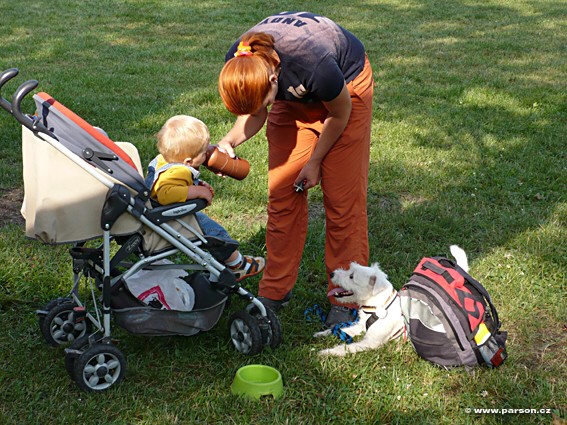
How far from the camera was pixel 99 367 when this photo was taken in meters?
3.21

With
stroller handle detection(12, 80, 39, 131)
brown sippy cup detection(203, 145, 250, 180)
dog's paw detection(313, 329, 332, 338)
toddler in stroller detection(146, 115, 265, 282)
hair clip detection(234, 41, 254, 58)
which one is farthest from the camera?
dog's paw detection(313, 329, 332, 338)

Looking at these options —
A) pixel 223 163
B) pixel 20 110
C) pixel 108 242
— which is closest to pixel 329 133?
pixel 223 163

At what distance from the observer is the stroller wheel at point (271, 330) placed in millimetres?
3566

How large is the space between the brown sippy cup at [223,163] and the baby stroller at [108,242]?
9.3 inches

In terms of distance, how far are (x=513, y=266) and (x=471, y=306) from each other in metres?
1.19

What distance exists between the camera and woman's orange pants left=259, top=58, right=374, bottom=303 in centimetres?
368

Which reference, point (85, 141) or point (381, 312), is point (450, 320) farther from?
point (85, 141)

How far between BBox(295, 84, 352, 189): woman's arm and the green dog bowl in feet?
3.23

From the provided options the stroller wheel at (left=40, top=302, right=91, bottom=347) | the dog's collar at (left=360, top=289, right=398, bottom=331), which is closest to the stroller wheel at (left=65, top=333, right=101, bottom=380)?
the stroller wheel at (left=40, top=302, right=91, bottom=347)

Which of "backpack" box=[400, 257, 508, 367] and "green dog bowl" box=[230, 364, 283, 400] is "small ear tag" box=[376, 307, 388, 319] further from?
"green dog bowl" box=[230, 364, 283, 400]

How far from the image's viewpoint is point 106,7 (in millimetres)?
13445

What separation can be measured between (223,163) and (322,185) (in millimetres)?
605

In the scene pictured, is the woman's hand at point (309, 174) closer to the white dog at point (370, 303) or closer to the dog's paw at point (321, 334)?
the white dog at point (370, 303)

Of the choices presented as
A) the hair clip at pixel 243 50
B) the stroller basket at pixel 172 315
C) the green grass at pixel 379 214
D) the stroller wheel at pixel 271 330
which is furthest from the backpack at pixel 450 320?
the hair clip at pixel 243 50
